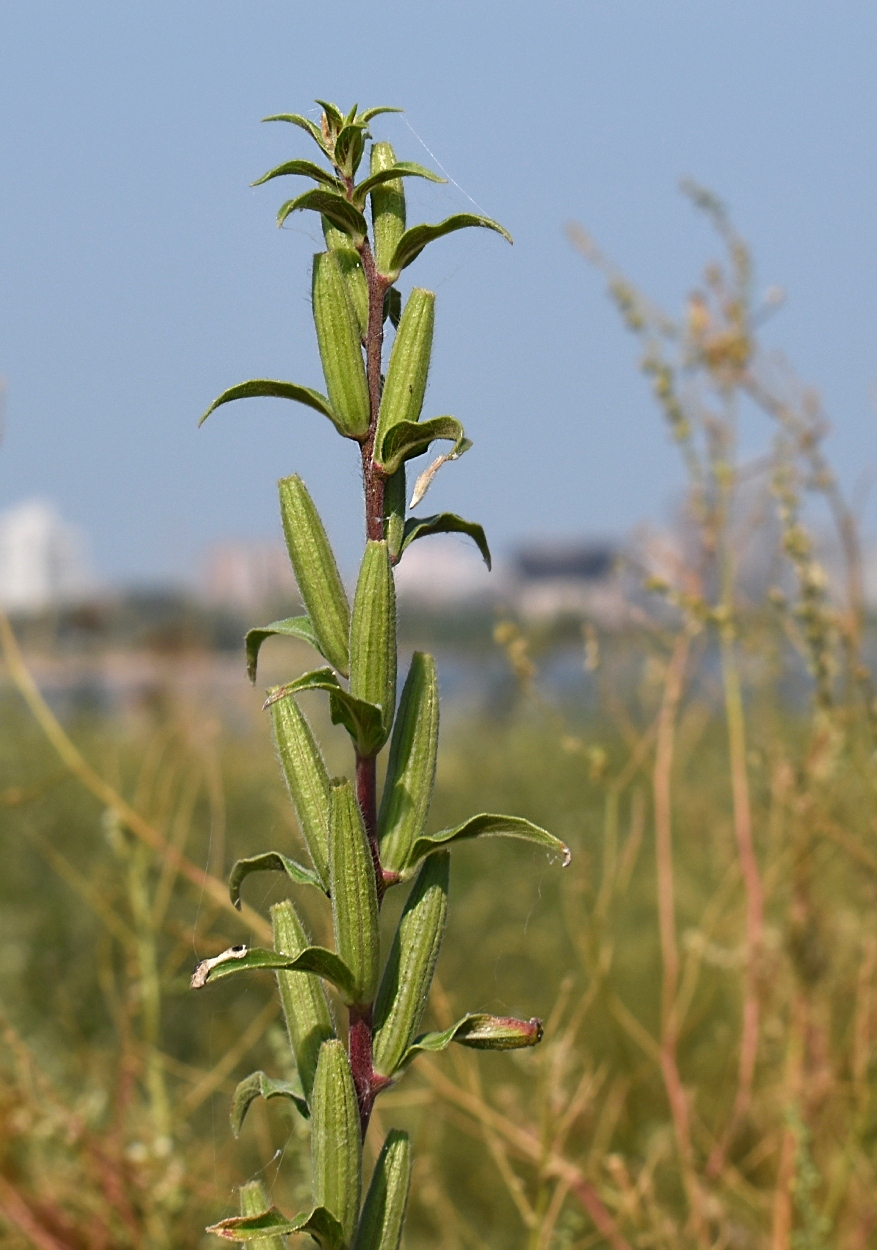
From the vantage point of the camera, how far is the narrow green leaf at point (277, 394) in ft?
1.66

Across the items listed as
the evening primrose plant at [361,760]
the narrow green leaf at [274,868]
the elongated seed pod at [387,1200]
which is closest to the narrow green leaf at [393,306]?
the evening primrose plant at [361,760]

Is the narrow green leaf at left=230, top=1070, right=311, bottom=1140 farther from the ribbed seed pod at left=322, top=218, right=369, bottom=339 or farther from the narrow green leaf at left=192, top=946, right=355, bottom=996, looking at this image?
the ribbed seed pod at left=322, top=218, right=369, bottom=339

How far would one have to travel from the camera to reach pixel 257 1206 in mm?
493

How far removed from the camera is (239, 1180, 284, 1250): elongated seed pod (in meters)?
0.49

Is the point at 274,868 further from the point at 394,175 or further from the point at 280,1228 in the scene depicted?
the point at 394,175

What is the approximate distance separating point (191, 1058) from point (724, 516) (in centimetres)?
215

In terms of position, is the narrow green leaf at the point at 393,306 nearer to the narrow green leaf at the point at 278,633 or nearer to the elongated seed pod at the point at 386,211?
the elongated seed pod at the point at 386,211

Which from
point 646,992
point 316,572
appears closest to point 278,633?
point 316,572

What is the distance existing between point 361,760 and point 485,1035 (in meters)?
0.12

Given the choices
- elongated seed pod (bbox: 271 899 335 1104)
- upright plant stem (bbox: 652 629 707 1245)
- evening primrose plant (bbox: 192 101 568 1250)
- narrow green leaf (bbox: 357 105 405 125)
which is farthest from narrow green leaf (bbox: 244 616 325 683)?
upright plant stem (bbox: 652 629 707 1245)

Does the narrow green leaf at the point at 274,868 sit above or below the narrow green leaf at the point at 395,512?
below

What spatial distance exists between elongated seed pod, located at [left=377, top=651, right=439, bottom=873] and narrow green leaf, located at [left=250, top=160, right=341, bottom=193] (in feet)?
0.62

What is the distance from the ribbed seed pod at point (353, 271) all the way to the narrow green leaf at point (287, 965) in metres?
0.24

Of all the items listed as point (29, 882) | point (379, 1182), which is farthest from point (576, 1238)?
point (29, 882)
